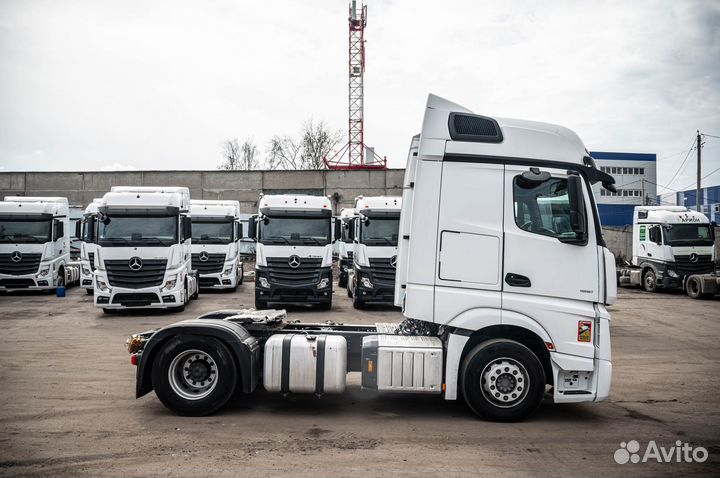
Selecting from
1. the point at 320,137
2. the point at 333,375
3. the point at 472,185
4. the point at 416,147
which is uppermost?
the point at 320,137

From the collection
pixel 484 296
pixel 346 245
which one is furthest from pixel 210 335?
pixel 346 245

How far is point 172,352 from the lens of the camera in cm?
661

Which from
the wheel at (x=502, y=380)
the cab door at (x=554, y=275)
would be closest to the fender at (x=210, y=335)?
the wheel at (x=502, y=380)

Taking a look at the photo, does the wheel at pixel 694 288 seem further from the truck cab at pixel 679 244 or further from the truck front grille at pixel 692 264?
the truck front grille at pixel 692 264

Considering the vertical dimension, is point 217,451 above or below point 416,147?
below

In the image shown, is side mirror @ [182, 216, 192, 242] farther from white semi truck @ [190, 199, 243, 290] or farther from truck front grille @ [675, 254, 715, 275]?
truck front grille @ [675, 254, 715, 275]

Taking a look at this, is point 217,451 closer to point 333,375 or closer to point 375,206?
point 333,375

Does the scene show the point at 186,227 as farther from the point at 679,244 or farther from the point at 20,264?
the point at 679,244

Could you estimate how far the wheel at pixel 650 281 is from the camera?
943 inches

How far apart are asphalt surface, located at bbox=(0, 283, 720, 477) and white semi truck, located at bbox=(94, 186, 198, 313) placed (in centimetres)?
519

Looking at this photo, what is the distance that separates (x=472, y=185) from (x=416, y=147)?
1013mm

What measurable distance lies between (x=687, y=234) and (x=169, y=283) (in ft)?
61.8

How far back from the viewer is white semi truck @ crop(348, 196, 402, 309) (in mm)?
16516

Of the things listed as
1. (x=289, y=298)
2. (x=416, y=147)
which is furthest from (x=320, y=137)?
(x=416, y=147)
